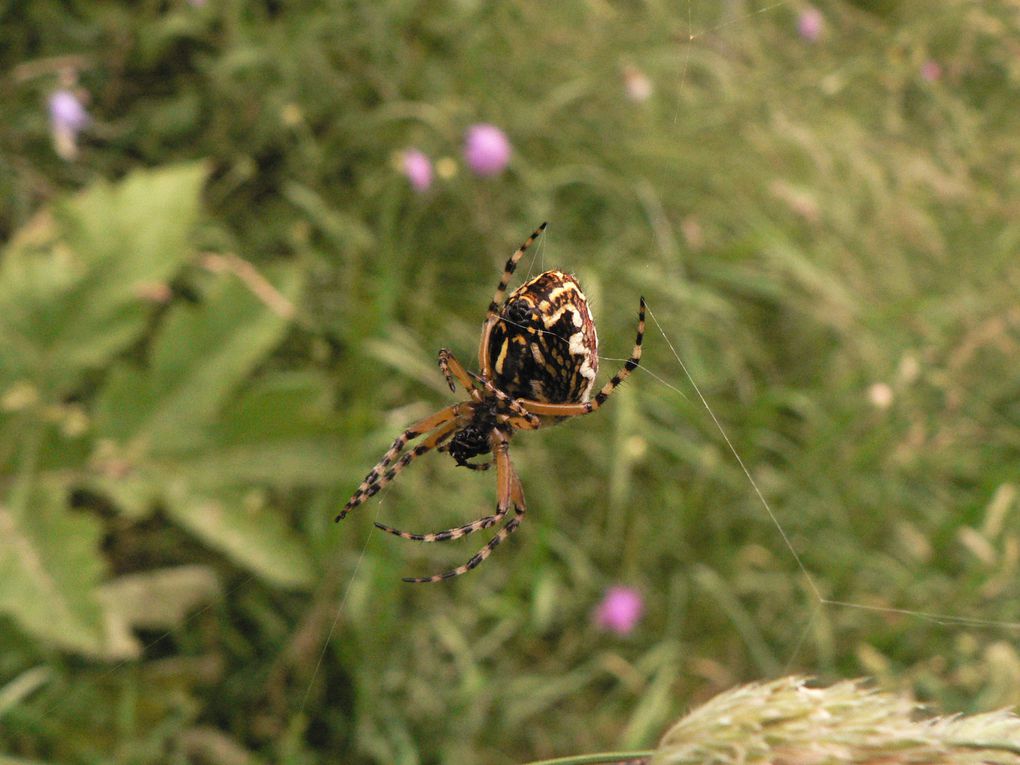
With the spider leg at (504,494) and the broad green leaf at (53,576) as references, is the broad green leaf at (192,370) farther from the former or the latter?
the spider leg at (504,494)

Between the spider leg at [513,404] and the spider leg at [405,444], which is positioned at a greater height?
the spider leg at [513,404]

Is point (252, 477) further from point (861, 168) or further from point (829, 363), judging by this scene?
point (861, 168)

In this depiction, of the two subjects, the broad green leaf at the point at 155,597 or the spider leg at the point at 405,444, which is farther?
the broad green leaf at the point at 155,597

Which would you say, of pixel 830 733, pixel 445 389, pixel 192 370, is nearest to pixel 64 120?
pixel 192 370

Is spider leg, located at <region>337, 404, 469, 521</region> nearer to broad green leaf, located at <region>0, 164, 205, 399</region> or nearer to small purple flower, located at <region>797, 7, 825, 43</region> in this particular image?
broad green leaf, located at <region>0, 164, 205, 399</region>

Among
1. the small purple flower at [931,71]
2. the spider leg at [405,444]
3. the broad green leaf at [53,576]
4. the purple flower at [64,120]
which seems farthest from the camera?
the small purple flower at [931,71]

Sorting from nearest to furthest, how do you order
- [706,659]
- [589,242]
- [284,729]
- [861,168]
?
1. [284,729]
2. [706,659]
3. [589,242]
4. [861,168]

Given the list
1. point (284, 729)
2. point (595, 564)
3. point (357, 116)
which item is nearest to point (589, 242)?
point (357, 116)

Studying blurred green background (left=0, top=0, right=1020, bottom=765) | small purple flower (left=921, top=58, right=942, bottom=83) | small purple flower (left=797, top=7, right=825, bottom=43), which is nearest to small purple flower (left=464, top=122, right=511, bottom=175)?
blurred green background (left=0, top=0, right=1020, bottom=765)

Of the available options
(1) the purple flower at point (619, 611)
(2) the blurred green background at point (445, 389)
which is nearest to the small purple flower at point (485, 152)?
(2) the blurred green background at point (445, 389)
